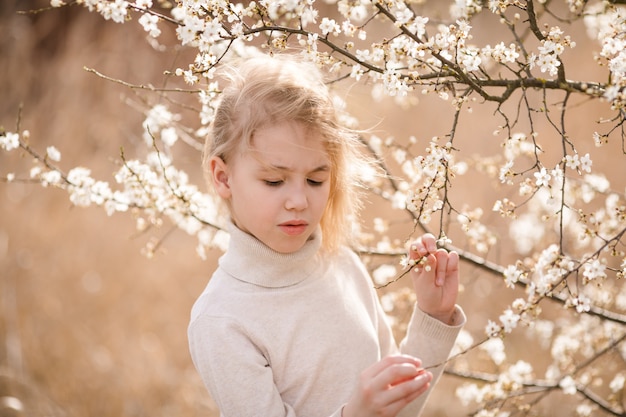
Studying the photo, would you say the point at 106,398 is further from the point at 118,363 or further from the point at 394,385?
the point at 394,385

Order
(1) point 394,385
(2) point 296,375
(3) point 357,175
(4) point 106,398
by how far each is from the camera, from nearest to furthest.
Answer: (1) point 394,385 → (2) point 296,375 → (3) point 357,175 → (4) point 106,398

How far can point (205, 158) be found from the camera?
1742mm

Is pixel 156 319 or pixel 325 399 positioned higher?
pixel 156 319

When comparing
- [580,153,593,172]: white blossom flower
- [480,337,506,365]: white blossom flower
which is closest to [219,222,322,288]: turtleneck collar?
[580,153,593,172]: white blossom flower

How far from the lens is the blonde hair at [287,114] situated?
1.54 m

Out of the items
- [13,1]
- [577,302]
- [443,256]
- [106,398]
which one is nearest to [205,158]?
[443,256]

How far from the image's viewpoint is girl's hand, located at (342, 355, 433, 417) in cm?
131

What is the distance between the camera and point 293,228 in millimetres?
1514

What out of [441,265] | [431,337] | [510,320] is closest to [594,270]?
[510,320]

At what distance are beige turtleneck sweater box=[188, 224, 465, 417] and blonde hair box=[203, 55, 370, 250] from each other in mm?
154

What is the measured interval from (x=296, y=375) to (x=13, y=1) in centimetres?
458

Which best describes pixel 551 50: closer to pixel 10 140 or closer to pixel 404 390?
pixel 404 390

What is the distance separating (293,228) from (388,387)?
401 millimetres

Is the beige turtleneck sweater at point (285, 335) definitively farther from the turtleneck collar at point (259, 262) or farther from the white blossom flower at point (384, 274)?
the white blossom flower at point (384, 274)
